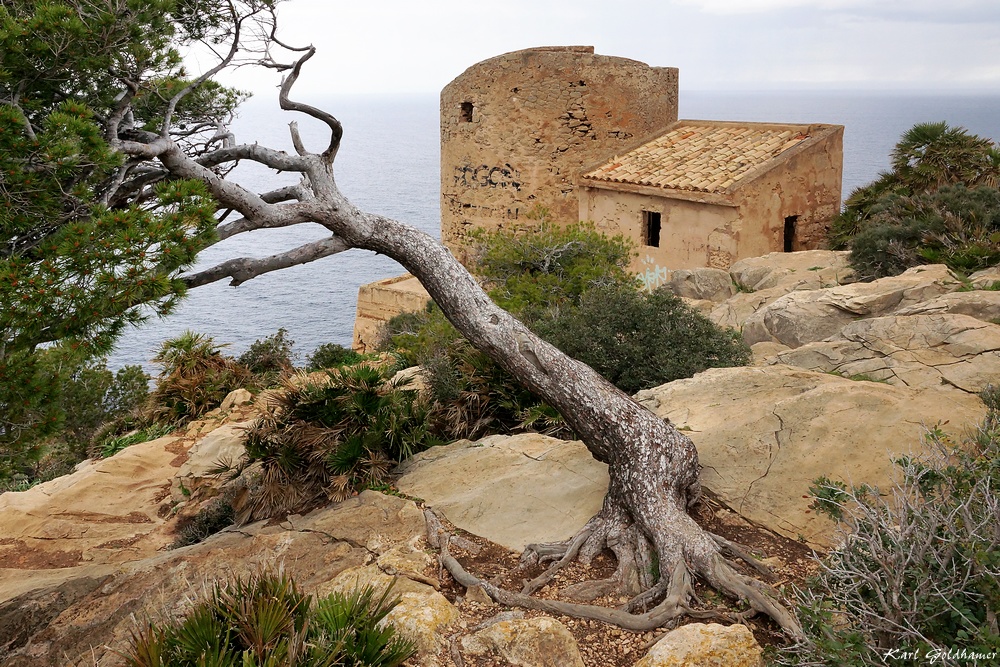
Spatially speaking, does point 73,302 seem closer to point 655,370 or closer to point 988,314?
point 655,370

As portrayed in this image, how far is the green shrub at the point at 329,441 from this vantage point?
805 cm

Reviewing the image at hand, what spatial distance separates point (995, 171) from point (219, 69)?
1492 centimetres

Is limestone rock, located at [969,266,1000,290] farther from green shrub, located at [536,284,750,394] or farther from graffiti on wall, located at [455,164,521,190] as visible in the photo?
graffiti on wall, located at [455,164,521,190]

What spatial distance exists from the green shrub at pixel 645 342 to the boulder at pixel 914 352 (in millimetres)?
821

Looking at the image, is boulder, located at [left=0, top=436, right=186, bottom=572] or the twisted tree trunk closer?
the twisted tree trunk

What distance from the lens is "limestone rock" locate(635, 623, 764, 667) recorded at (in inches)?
178

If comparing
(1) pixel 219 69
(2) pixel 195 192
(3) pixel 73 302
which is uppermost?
(1) pixel 219 69

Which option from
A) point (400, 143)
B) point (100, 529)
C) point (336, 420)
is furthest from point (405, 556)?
point (400, 143)

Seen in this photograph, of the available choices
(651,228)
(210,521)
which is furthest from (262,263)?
(651,228)

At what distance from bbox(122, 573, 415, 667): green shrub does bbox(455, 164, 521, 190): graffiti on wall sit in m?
17.2

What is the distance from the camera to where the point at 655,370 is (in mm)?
9609

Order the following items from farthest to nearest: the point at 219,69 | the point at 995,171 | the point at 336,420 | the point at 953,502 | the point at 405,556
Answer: the point at 995,171 → the point at 336,420 → the point at 219,69 → the point at 405,556 → the point at 953,502

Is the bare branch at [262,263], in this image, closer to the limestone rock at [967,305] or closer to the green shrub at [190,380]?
the limestone rock at [967,305]
